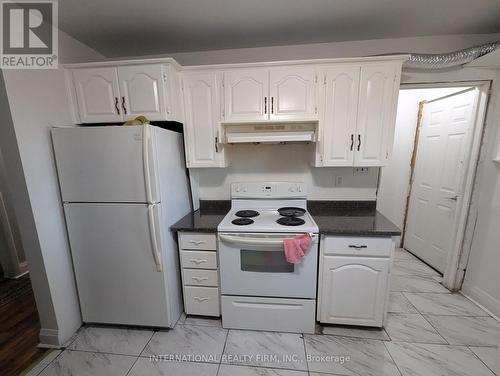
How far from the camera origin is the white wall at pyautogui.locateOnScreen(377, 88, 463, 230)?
294 cm

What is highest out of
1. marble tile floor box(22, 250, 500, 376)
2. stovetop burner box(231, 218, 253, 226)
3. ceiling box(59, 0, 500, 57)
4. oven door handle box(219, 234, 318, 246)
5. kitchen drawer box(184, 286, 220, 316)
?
ceiling box(59, 0, 500, 57)

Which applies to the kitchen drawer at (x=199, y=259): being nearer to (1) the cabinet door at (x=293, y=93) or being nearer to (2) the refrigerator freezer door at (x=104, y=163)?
(2) the refrigerator freezer door at (x=104, y=163)

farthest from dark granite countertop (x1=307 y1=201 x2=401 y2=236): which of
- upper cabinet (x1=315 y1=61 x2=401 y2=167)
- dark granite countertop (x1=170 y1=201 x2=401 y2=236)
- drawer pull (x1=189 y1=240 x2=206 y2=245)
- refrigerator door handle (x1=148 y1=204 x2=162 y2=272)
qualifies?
refrigerator door handle (x1=148 y1=204 x2=162 y2=272)

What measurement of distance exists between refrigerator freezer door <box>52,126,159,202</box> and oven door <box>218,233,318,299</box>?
72 cm

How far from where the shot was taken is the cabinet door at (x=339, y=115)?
5.79ft

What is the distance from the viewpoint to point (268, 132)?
1.93 meters

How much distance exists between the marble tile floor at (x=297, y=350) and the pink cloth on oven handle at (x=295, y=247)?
0.72 m

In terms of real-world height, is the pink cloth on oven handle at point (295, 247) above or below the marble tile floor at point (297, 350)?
above

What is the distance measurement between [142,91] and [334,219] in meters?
1.98

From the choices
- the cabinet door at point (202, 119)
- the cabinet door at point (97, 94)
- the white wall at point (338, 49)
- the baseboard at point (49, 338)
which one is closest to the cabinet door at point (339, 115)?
the white wall at point (338, 49)

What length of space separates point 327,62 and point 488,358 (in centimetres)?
252

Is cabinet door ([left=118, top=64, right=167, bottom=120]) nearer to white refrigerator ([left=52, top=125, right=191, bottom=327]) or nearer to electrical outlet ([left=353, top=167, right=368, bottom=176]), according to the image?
white refrigerator ([left=52, top=125, right=191, bottom=327])

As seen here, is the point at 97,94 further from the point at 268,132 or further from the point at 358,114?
the point at 358,114

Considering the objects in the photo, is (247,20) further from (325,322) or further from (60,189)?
(325,322)
